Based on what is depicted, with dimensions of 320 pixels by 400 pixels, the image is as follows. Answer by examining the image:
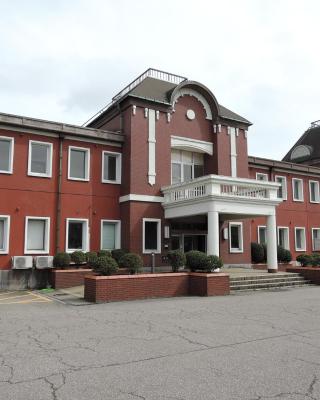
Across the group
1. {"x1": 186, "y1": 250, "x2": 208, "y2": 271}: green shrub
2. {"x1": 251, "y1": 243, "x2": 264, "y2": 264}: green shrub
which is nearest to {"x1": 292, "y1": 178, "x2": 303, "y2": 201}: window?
{"x1": 251, "y1": 243, "x2": 264, "y2": 264}: green shrub

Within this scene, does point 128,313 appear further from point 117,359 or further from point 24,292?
point 24,292

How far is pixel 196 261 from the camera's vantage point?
1634 centimetres

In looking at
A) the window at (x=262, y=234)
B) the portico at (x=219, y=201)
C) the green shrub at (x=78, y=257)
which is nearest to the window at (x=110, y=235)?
the green shrub at (x=78, y=257)

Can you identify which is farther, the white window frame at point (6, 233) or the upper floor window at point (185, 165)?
→ the upper floor window at point (185, 165)

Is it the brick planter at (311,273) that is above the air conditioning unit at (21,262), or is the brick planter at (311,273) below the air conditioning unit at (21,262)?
below

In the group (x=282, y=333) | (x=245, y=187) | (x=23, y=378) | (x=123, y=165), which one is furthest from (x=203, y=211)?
(x=23, y=378)

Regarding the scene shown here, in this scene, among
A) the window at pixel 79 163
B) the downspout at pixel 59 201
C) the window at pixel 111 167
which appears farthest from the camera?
the window at pixel 111 167

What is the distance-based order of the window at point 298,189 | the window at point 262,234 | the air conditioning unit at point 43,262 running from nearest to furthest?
the air conditioning unit at point 43,262 < the window at point 262,234 < the window at point 298,189

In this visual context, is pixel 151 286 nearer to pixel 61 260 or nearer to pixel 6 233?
pixel 61 260

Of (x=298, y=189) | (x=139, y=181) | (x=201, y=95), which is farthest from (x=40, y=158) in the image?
(x=298, y=189)

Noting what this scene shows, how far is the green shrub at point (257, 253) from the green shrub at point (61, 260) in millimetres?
11789

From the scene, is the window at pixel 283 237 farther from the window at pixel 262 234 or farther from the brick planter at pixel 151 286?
the brick planter at pixel 151 286

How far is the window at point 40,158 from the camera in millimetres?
19712

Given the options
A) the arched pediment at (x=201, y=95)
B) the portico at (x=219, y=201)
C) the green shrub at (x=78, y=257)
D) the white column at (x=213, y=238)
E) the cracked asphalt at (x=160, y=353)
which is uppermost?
the arched pediment at (x=201, y=95)
